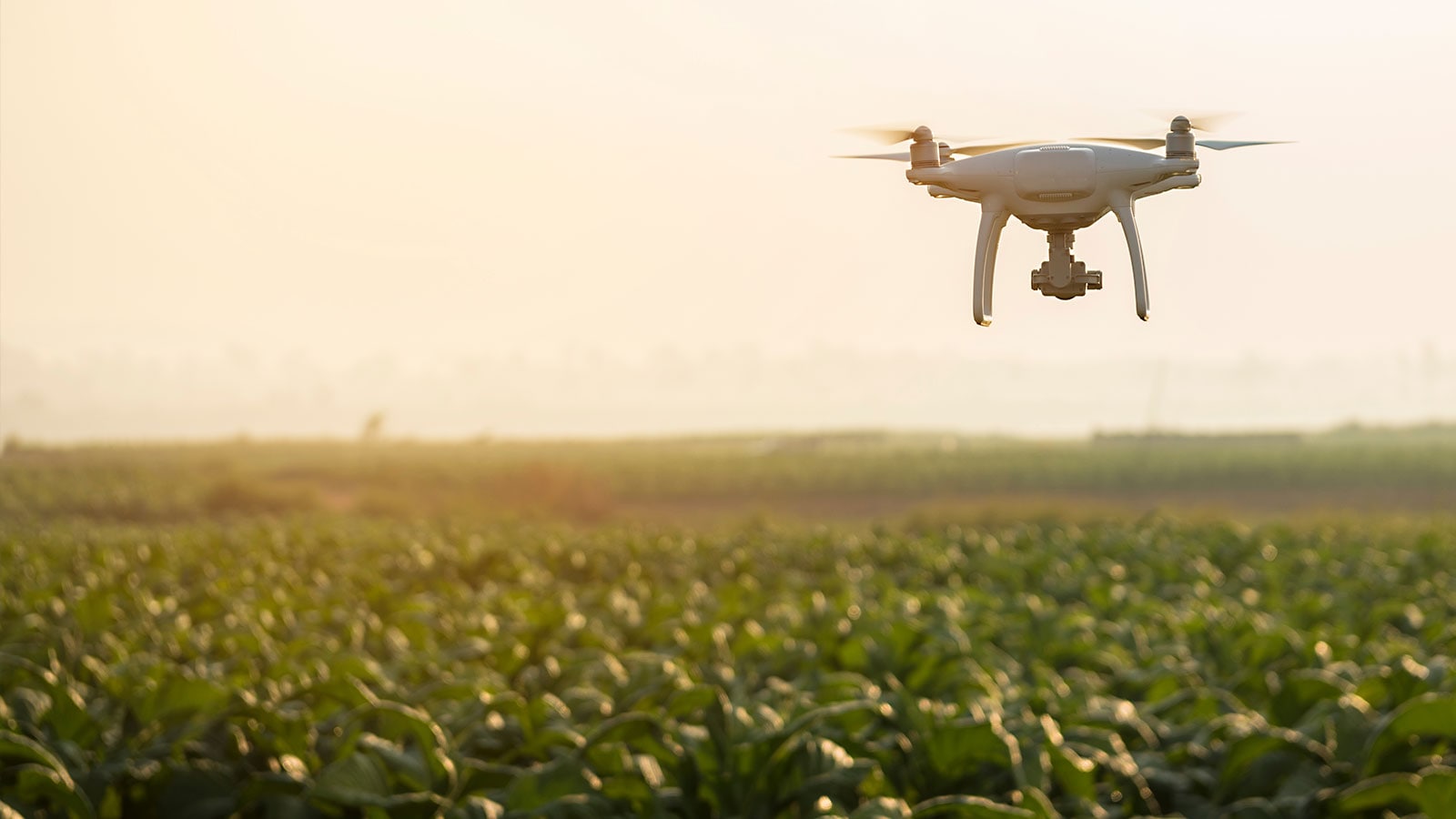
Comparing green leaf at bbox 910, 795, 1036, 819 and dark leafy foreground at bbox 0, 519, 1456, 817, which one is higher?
green leaf at bbox 910, 795, 1036, 819

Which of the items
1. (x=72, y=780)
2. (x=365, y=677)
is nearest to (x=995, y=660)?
(x=365, y=677)

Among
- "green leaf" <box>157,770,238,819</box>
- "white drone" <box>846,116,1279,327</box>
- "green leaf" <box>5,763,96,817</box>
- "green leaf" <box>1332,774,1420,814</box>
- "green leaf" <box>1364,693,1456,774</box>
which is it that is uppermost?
"white drone" <box>846,116,1279,327</box>

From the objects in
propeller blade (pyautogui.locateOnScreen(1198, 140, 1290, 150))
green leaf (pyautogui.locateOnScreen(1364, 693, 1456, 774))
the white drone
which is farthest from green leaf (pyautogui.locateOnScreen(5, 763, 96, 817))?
green leaf (pyautogui.locateOnScreen(1364, 693, 1456, 774))

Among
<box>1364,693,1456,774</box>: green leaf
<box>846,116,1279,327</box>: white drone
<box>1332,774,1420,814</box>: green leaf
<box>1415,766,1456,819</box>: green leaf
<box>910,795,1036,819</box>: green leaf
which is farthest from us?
<box>1364,693,1456,774</box>: green leaf

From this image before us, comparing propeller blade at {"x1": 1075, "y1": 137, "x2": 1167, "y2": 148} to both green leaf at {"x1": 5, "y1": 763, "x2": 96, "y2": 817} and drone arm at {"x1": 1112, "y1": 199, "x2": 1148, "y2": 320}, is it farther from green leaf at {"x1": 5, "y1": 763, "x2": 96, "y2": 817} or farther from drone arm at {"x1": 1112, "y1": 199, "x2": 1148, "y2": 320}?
green leaf at {"x1": 5, "y1": 763, "x2": 96, "y2": 817}

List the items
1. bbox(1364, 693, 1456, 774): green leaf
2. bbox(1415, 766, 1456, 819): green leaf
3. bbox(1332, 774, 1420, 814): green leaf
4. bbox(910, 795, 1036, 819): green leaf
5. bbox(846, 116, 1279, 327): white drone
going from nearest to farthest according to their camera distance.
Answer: bbox(846, 116, 1279, 327): white drone, bbox(910, 795, 1036, 819): green leaf, bbox(1415, 766, 1456, 819): green leaf, bbox(1332, 774, 1420, 814): green leaf, bbox(1364, 693, 1456, 774): green leaf

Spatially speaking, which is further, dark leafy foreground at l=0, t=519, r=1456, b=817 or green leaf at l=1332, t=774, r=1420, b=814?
dark leafy foreground at l=0, t=519, r=1456, b=817

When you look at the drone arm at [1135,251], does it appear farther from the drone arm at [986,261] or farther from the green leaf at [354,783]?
the green leaf at [354,783]
